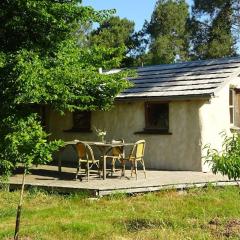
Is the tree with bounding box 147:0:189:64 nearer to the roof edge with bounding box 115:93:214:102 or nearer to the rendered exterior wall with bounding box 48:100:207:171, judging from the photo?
the rendered exterior wall with bounding box 48:100:207:171

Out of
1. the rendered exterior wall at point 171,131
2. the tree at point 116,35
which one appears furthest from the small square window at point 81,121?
the tree at point 116,35

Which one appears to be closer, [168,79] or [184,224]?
[184,224]

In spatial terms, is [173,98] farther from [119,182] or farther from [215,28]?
[215,28]

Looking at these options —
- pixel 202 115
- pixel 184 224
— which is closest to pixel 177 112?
pixel 202 115

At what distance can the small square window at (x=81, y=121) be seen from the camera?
1981 cm

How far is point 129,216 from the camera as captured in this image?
10047mm

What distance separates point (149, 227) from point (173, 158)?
26.0 ft

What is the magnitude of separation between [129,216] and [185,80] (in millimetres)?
8271

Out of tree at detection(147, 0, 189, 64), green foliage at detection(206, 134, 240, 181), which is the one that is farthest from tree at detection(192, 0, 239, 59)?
green foliage at detection(206, 134, 240, 181)

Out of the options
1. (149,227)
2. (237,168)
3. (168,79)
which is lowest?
(149,227)

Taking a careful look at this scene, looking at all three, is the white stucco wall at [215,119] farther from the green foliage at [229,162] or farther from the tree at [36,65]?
the green foliage at [229,162]

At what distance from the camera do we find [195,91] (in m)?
16.1

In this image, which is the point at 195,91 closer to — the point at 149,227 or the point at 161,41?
the point at 149,227

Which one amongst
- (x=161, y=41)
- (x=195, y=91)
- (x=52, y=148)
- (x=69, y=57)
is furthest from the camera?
(x=161, y=41)
